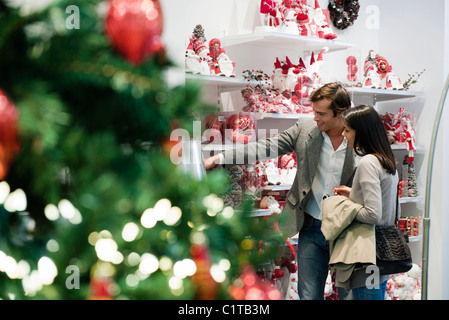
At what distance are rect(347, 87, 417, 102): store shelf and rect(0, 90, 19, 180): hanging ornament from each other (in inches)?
134

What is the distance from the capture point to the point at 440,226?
13.2 feet

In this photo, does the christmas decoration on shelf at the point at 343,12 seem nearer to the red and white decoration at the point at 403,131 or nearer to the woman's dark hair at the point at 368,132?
the red and white decoration at the point at 403,131

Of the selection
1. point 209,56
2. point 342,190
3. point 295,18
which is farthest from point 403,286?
point 209,56

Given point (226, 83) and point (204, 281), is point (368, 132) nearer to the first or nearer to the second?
point (226, 83)

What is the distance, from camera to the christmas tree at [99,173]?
1.51 feet

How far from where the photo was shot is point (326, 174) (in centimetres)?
250

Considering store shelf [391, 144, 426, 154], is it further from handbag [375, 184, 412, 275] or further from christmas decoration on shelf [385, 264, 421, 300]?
handbag [375, 184, 412, 275]

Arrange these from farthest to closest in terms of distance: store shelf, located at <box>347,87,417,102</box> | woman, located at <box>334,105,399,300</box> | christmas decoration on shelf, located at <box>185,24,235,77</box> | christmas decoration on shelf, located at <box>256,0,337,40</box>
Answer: store shelf, located at <box>347,87,417,102</box>, christmas decoration on shelf, located at <box>256,0,337,40</box>, christmas decoration on shelf, located at <box>185,24,235,77</box>, woman, located at <box>334,105,399,300</box>

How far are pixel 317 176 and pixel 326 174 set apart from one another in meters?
0.05

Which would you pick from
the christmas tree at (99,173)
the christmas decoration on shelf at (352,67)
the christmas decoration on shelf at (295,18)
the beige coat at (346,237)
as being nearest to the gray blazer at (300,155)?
the beige coat at (346,237)

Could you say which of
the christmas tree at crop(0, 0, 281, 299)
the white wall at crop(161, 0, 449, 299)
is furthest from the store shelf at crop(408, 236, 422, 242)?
the christmas tree at crop(0, 0, 281, 299)

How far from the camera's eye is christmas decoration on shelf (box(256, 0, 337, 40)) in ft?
10.9

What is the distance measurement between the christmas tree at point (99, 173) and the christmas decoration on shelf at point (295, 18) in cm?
282
